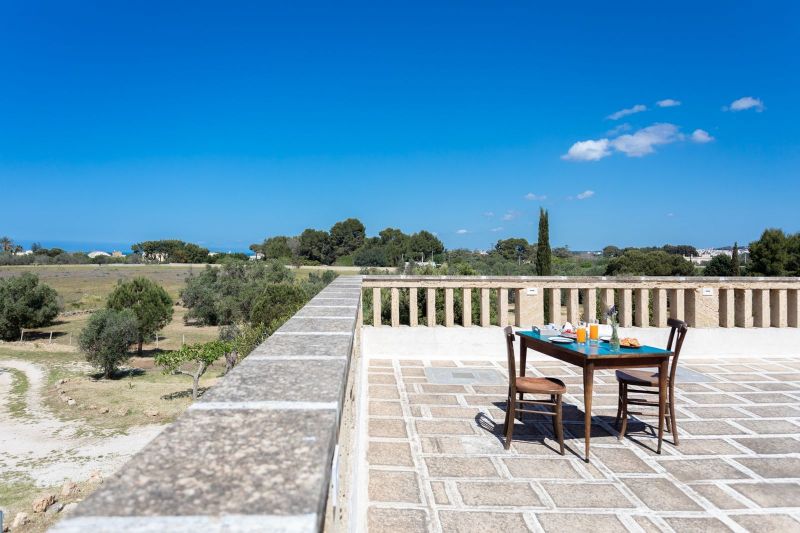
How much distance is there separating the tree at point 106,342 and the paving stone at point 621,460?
2003 cm

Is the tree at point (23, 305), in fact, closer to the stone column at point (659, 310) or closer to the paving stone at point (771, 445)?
the stone column at point (659, 310)

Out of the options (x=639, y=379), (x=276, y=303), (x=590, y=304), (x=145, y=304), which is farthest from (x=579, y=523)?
(x=145, y=304)

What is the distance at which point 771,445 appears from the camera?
3.66 m

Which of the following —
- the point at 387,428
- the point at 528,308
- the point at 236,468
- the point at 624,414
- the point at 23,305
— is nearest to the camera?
the point at 236,468

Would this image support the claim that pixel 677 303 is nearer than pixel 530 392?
No

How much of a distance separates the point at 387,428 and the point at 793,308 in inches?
299

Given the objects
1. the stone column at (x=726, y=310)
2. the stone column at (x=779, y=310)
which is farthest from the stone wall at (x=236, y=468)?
the stone column at (x=779, y=310)

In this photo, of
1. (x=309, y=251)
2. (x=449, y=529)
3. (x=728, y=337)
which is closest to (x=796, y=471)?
(x=449, y=529)

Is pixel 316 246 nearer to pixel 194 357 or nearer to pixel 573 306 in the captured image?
pixel 194 357

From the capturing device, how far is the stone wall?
31.0 inches

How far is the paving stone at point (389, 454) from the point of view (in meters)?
3.31

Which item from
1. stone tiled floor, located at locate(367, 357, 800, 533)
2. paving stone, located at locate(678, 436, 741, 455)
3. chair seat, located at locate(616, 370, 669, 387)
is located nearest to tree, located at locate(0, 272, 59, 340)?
stone tiled floor, located at locate(367, 357, 800, 533)

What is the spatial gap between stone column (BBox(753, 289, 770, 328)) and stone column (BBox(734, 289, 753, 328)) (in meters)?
0.11

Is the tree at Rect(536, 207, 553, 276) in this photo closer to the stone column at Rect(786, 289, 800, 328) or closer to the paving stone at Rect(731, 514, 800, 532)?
the stone column at Rect(786, 289, 800, 328)
